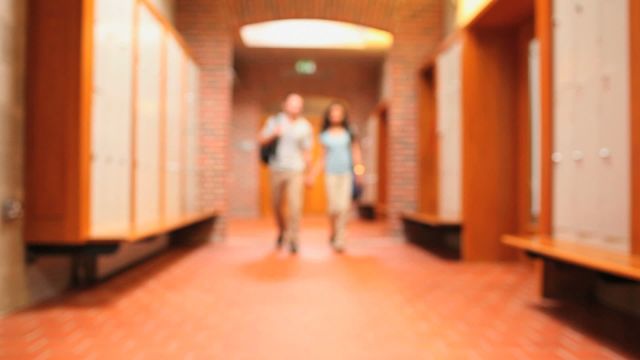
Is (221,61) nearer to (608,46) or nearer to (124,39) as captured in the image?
(124,39)

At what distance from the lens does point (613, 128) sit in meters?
3.39

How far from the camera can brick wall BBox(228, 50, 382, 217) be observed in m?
14.5

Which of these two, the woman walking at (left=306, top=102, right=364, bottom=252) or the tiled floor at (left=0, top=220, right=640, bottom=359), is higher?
the woman walking at (left=306, top=102, right=364, bottom=252)

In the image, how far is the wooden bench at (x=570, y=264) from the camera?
279 cm

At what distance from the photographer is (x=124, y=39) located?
4195mm

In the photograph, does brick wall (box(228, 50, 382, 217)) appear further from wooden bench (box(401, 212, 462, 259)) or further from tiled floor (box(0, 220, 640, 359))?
tiled floor (box(0, 220, 640, 359))

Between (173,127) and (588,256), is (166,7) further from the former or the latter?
(588,256)

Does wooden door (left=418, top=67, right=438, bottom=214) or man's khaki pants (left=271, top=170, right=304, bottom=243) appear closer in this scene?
man's khaki pants (left=271, top=170, right=304, bottom=243)

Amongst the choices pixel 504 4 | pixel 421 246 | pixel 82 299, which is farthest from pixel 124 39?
pixel 421 246

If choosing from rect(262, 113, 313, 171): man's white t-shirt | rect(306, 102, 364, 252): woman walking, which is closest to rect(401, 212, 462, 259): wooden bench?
rect(306, 102, 364, 252): woman walking

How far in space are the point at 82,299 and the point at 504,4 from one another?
4.12 m

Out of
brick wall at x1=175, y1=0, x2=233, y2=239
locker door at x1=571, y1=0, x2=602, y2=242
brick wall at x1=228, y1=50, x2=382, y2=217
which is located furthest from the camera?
brick wall at x1=228, y1=50, x2=382, y2=217

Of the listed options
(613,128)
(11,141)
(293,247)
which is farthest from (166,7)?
(613,128)

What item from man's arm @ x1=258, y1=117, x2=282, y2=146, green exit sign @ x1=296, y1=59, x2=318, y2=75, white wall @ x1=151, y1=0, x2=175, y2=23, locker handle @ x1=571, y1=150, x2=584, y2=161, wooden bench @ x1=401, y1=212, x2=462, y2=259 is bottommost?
wooden bench @ x1=401, y1=212, x2=462, y2=259
